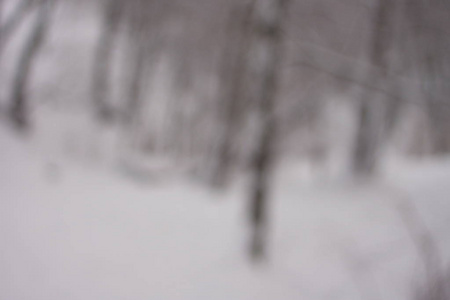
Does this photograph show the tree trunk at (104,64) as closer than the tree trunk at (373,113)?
No

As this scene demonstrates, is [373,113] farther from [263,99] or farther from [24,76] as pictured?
[24,76]

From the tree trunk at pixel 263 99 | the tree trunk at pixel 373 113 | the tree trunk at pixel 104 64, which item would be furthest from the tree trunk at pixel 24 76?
the tree trunk at pixel 373 113

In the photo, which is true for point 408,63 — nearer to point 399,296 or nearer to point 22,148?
point 399,296

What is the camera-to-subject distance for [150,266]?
4043mm

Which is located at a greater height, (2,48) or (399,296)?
(2,48)

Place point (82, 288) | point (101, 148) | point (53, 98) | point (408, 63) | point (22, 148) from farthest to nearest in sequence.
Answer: point (101, 148) → point (53, 98) → point (22, 148) → point (408, 63) → point (82, 288)

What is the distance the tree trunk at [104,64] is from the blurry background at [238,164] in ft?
0.24

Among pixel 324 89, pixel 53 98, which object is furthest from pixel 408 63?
pixel 53 98

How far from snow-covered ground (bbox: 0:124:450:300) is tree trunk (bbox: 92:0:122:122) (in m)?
4.36

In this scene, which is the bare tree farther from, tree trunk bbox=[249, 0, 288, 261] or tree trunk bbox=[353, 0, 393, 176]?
tree trunk bbox=[249, 0, 288, 261]

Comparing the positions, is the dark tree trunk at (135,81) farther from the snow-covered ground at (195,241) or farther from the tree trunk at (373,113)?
the tree trunk at (373,113)

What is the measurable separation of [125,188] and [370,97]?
22.0 ft

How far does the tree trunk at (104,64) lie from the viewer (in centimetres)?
1068

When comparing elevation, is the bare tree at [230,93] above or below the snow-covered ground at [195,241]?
above
